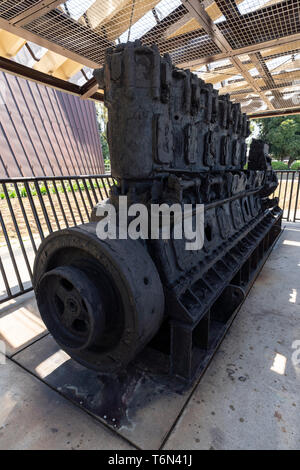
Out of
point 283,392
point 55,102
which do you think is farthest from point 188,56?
point 55,102

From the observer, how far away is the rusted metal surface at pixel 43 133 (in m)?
17.8

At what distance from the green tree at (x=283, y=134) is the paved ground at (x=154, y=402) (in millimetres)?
33071

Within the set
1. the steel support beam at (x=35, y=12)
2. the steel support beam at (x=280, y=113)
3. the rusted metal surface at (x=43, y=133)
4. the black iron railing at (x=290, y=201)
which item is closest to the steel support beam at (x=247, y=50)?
the steel support beam at (x=35, y=12)

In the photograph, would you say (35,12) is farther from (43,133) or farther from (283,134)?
(283,134)

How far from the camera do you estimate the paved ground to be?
5.78 feet

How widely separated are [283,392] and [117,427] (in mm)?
1391

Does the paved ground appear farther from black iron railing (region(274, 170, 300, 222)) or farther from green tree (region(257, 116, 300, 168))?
green tree (region(257, 116, 300, 168))

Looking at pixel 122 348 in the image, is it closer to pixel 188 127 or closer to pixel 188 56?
pixel 188 127

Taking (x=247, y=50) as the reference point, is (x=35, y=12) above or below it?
above

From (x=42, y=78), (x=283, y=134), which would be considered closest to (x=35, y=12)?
(x=42, y=78)

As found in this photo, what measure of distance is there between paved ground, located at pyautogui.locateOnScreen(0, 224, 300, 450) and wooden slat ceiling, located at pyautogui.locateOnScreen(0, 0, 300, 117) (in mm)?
3300

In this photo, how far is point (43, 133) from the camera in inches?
795

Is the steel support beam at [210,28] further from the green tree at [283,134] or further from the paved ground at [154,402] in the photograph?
the green tree at [283,134]

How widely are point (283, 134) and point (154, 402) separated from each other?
35774 millimetres
